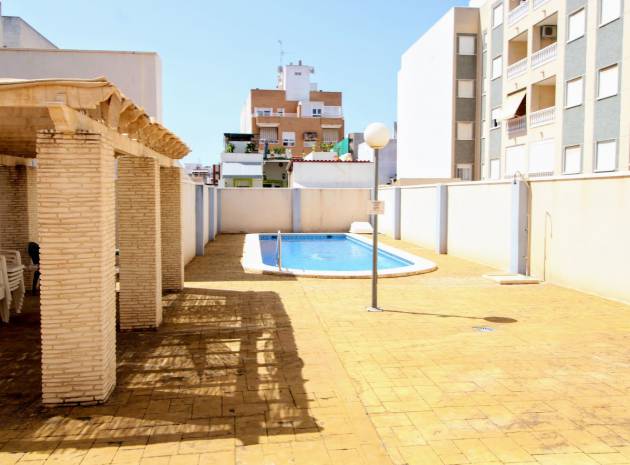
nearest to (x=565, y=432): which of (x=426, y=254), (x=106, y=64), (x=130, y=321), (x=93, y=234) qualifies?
(x=93, y=234)

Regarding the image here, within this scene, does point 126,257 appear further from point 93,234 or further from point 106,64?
point 106,64

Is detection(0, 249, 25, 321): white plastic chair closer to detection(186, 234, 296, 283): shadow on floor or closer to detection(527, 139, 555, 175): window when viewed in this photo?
detection(186, 234, 296, 283): shadow on floor

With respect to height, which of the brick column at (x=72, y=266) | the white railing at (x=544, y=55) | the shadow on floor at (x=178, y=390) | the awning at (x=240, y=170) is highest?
the white railing at (x=544, y=55)

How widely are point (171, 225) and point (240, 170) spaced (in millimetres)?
39018

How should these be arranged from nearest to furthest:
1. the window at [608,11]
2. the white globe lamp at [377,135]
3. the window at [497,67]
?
the white globe lamp at [377,135]
the window at [608,11]
the window at [497,67]

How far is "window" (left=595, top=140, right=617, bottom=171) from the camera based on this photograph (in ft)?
70.3

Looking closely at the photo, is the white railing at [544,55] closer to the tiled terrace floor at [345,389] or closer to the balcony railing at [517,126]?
the balcony railing at [517,126]

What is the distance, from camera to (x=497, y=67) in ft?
99.7

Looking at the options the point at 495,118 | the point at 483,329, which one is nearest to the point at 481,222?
the point at 483,329

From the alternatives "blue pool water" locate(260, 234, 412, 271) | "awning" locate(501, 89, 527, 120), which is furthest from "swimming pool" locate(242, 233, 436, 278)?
"awning" locate(501, 89, 527, 120)

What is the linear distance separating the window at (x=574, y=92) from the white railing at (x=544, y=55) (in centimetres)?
197

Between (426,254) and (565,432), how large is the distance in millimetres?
14209

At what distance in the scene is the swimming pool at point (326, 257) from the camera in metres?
14.4

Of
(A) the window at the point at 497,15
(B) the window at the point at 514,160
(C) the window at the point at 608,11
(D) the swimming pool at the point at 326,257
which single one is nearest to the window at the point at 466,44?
(A) the window at the point at 497,15
